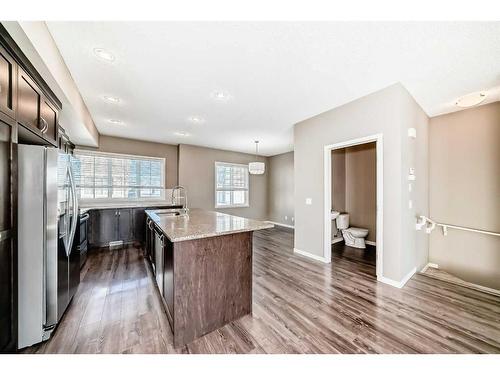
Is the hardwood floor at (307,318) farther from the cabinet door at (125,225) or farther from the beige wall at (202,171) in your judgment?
the beige wall at (202,171)

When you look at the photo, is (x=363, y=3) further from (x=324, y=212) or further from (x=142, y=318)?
(x=142, y=318)

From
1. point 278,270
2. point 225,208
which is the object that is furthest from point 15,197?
point 225,208

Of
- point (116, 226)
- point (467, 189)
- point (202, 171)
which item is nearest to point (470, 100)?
point (467, 189)

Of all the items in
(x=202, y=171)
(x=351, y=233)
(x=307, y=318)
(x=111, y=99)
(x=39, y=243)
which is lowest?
(x=307, y=318)

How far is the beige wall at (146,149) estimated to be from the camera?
4.71 metres

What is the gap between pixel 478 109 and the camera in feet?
9.66

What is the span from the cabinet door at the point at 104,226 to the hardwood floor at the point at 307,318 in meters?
1.52

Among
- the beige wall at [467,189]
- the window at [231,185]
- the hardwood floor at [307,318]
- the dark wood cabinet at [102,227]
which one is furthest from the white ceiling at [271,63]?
the window at [231,185]

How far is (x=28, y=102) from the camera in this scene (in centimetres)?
156

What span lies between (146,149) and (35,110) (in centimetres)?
365

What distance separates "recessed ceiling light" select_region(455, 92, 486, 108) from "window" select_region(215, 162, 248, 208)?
→ 205 inches

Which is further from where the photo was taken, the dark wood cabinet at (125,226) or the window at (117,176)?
the window at (117,176)

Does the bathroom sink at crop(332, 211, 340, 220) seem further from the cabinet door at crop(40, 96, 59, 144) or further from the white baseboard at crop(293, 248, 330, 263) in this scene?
the cabinet door at crop(40, 96, 59, 144)

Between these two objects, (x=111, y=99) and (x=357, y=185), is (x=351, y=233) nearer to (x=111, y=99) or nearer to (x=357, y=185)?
(x=357, y=185)
